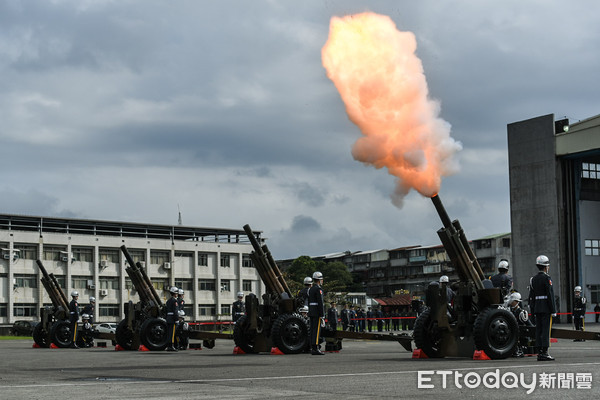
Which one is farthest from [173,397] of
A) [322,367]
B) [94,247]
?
[94,247]

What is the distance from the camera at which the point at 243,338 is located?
77.2ft

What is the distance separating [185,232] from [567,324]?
49.2m

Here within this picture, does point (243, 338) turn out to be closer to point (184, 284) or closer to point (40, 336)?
point (40, 336)

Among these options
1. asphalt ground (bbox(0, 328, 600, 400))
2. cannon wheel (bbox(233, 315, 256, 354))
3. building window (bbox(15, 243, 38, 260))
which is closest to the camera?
asphalt ground (bbox(0, 328, 600, 400))

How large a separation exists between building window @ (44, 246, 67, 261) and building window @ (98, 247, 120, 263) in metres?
4.15

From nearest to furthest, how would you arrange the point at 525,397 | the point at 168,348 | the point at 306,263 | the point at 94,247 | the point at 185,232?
the point at 525,397 < the point at 168,348 < the point at 94,247 < the point at 185,232 < the point at 306,263

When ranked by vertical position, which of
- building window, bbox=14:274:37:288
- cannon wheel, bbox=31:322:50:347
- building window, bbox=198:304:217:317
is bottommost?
building window, bbox=198:304:217:317

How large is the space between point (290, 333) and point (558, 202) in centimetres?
4160

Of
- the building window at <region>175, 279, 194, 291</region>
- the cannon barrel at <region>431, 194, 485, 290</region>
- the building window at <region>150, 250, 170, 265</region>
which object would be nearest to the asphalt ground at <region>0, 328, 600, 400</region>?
the cannon barrel at <region>431, 194, 485, 290</region>

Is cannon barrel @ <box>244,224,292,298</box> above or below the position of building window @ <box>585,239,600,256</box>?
below

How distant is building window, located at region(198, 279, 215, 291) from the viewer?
300ft

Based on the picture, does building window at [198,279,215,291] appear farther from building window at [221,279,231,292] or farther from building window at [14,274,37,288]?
building window at [14,274,37,288]

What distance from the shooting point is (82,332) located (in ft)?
108

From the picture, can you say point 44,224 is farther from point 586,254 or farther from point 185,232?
point 586,254
